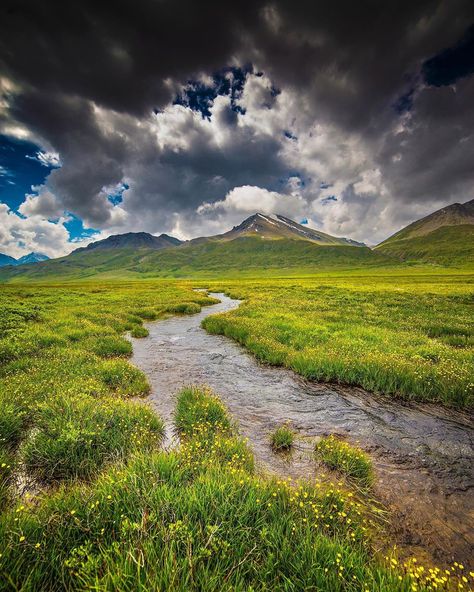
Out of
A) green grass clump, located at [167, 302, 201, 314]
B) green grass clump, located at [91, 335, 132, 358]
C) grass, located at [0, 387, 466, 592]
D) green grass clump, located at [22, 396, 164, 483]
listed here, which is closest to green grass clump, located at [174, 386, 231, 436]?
green grass clump, located at [22, 396, 164, 483]

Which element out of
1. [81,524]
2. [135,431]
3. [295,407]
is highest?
[81,524]

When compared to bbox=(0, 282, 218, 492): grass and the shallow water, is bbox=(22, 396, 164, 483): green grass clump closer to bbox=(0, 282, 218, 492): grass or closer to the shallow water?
bbox=(0, 282, 218, 492): grass

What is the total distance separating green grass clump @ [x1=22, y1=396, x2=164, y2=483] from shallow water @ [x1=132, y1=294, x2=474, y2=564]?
978mm

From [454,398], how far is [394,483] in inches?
205

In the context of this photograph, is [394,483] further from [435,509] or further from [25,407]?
[25,407]

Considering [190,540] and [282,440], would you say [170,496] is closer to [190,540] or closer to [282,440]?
[190,540]

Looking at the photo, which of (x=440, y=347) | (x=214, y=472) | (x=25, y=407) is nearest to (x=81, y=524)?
(x=214, y=472)

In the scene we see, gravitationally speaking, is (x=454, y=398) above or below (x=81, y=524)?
below

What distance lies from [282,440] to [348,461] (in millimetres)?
1634

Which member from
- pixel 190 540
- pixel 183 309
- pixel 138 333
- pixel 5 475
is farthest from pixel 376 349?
pixel 183 309

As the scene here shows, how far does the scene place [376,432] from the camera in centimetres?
774

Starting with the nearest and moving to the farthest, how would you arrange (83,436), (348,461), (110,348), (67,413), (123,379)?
(348,461) → (83,436) → (67,413) → (123,379) → (110,348)

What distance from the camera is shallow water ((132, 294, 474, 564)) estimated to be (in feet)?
15.8

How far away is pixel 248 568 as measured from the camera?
330cm
